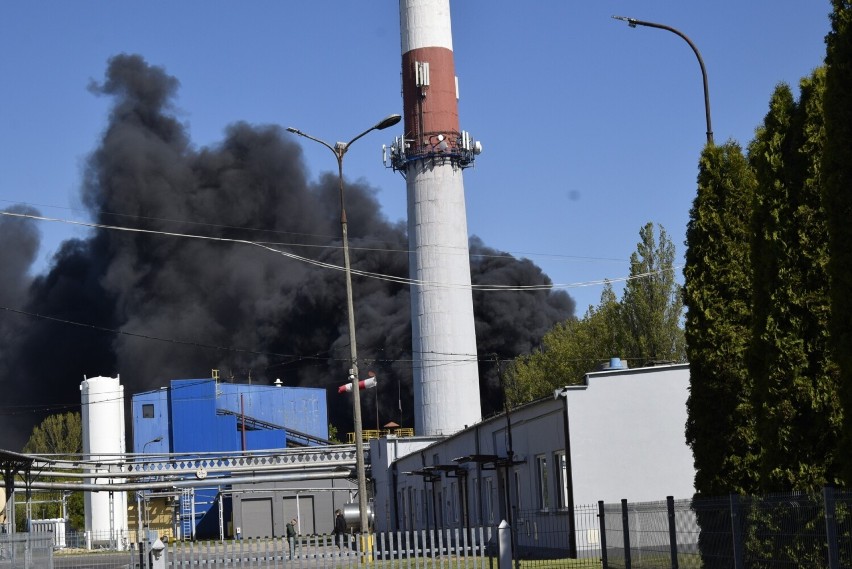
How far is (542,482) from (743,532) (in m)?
18.9

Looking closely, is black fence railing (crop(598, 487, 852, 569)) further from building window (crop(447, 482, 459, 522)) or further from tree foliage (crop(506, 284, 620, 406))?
tree foliage (crop(506, 284, 620, 406))

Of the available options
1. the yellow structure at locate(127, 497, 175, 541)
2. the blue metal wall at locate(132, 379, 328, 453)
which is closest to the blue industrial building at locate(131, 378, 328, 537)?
the blue metal wall at locate(132, 379, 328, 453)

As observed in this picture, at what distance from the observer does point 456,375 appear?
177 ft

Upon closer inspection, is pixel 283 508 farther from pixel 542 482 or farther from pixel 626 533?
pixel 626 533

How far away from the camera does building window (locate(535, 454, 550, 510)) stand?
31859 millimetres

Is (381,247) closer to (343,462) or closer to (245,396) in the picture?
(245,396)

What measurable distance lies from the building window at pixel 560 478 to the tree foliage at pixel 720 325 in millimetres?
13005

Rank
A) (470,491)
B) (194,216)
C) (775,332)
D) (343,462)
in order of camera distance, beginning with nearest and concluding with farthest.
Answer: (775,332) < (470,491) < (343,462) < (194,216)

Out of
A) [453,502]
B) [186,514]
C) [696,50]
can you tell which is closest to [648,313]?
[453,502]

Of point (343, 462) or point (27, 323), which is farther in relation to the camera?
point (27, 323)

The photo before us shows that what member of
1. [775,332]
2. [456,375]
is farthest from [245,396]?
[775,332]

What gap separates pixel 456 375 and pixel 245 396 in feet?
108

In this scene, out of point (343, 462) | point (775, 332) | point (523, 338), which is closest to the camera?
point (775, 332)

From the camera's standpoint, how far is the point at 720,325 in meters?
17.4
